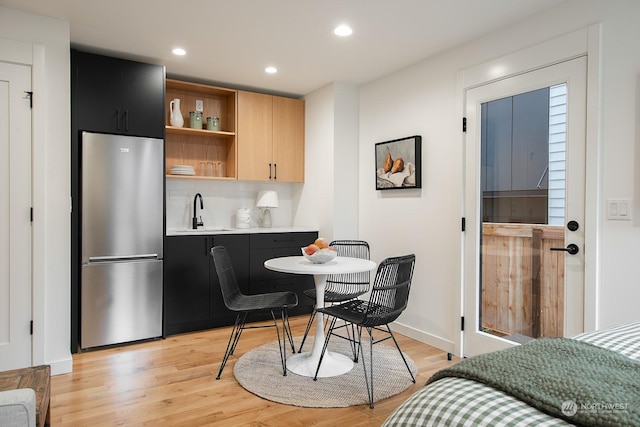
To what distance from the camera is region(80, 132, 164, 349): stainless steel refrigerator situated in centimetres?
328

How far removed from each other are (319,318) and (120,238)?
179cm

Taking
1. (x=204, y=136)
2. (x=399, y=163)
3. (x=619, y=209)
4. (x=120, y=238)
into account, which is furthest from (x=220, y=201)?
(x=619, y=209)

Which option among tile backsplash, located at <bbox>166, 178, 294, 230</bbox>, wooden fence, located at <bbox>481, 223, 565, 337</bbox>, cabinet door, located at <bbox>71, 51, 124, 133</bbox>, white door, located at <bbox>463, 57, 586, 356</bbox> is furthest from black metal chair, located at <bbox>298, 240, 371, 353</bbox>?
cabinet door, located at <bbox>71, 51, 124, 133</bbox>

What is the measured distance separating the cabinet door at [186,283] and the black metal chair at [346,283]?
1029mm

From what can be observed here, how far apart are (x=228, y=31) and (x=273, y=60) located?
0.66m

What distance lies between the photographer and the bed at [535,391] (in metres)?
0.75

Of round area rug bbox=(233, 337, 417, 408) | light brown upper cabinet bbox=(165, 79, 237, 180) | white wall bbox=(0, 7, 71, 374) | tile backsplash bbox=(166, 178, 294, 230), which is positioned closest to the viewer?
round area rug bbox=(233, 337, 417, 408)

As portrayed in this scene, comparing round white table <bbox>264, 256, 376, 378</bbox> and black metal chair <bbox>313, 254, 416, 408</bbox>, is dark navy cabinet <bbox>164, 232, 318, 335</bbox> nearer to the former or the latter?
round white table <bbox>264, 256, 376, 378</bbox>

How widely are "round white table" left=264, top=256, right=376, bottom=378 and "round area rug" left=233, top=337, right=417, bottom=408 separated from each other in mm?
66

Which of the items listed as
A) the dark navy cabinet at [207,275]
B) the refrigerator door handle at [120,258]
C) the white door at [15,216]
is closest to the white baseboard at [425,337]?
the dark navy cabinet at [207,275]

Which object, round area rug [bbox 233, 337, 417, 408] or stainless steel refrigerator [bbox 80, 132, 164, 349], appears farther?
stainless steel refrigerator [bbox 80, 132, 164, 349]

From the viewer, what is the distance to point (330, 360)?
2.91 meters

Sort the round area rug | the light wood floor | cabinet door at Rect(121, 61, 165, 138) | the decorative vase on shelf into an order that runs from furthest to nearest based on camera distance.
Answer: the decorative vase on shelf
cabinet door at Rect(121, 61, 165, 138)
the round area rug
the light wood floor

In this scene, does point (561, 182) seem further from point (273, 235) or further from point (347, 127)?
point (273, 235)
